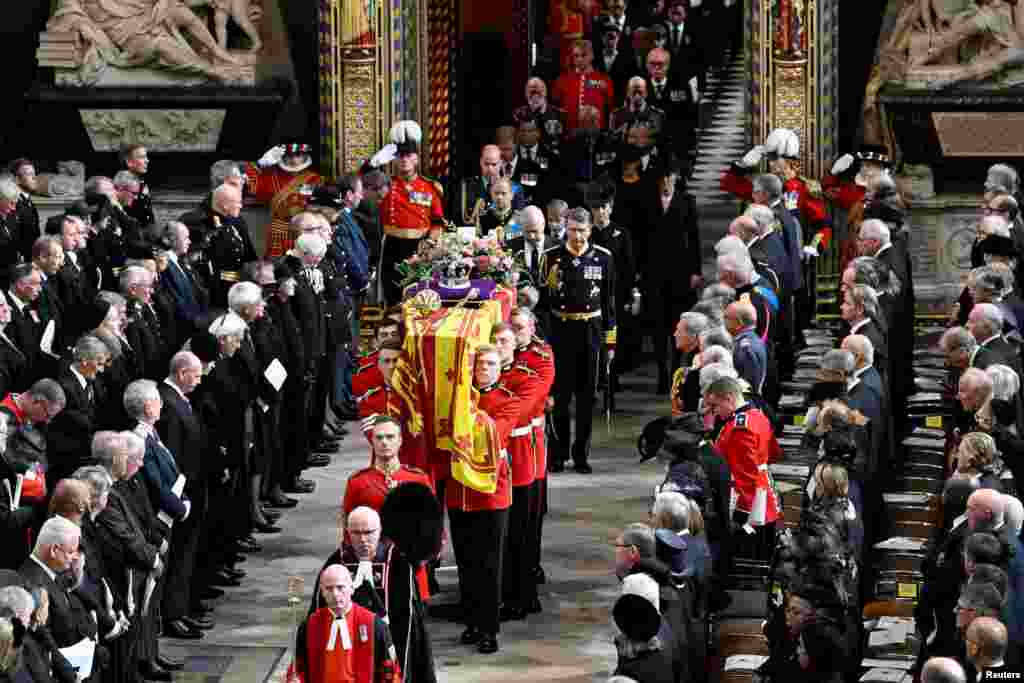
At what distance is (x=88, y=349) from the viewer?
17.2m

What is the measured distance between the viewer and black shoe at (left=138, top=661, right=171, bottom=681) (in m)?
16.1

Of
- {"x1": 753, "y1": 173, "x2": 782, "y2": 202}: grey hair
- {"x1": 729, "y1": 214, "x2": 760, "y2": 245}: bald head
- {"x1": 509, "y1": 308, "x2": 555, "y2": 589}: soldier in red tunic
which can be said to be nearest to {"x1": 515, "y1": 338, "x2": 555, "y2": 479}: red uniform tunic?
{"x1": 509, "y1": 308, "x2": 555, "y2": 589}: soldier in red tunic

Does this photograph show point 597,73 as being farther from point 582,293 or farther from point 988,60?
point 582,293

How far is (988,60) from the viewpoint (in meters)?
24.8

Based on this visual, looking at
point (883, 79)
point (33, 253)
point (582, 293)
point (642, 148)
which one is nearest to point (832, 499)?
point (582, 293)

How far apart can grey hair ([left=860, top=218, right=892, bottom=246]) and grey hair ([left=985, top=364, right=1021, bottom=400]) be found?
3.95m

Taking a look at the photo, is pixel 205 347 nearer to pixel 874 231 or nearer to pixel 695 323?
pixel 695 323

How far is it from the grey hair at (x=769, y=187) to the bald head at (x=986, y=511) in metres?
8.05

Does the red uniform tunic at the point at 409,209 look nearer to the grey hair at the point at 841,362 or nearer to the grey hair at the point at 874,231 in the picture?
the grey hair at the point at 874,231

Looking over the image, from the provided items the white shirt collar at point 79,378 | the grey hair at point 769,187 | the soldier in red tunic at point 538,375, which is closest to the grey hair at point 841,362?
the soldier in red tunic at point 538,375

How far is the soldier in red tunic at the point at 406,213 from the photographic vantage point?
23.5 m

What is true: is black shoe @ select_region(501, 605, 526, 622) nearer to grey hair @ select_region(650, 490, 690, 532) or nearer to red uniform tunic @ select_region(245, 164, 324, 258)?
grey hair @ select_region(650, 490, 690, 532)

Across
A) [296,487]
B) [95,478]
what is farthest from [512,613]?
[95,478]

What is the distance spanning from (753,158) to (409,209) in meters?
3.10
